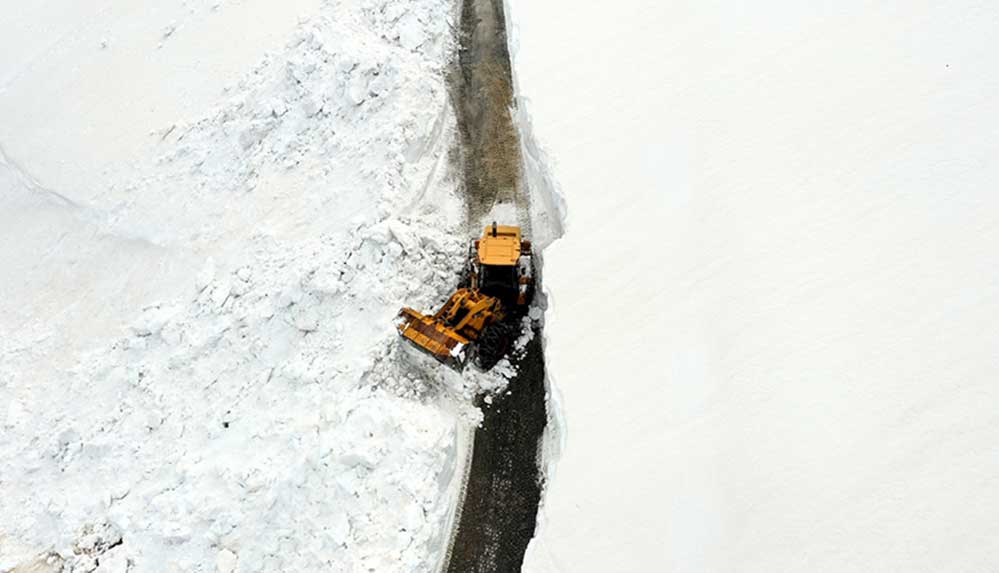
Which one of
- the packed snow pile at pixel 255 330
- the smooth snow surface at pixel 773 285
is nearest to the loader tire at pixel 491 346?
the packed snow pile at pixel 255 330

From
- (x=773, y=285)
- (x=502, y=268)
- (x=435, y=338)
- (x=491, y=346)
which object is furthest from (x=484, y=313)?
(x=773, y=285)

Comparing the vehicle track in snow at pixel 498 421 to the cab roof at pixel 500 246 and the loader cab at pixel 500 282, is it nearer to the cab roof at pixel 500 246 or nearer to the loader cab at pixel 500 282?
the loader cab at pixel 500 282

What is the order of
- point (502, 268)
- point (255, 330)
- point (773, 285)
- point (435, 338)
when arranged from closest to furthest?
point (773, 285) < point (435, 338) < point (502, 268) < point (255, 330)

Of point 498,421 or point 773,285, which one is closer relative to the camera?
point 773,285

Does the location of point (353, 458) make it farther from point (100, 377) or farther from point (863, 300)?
point (863, 300)

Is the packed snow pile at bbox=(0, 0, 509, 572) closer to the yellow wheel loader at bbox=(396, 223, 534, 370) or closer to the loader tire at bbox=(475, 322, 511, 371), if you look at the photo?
the loader tire at bbox=(475, 322, 511, 371)

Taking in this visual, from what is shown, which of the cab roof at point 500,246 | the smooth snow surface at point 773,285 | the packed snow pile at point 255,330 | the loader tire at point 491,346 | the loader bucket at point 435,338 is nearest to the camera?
the smooth snow surface at point 773,285

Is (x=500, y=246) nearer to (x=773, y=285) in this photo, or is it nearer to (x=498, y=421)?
(x=498, y=421)
